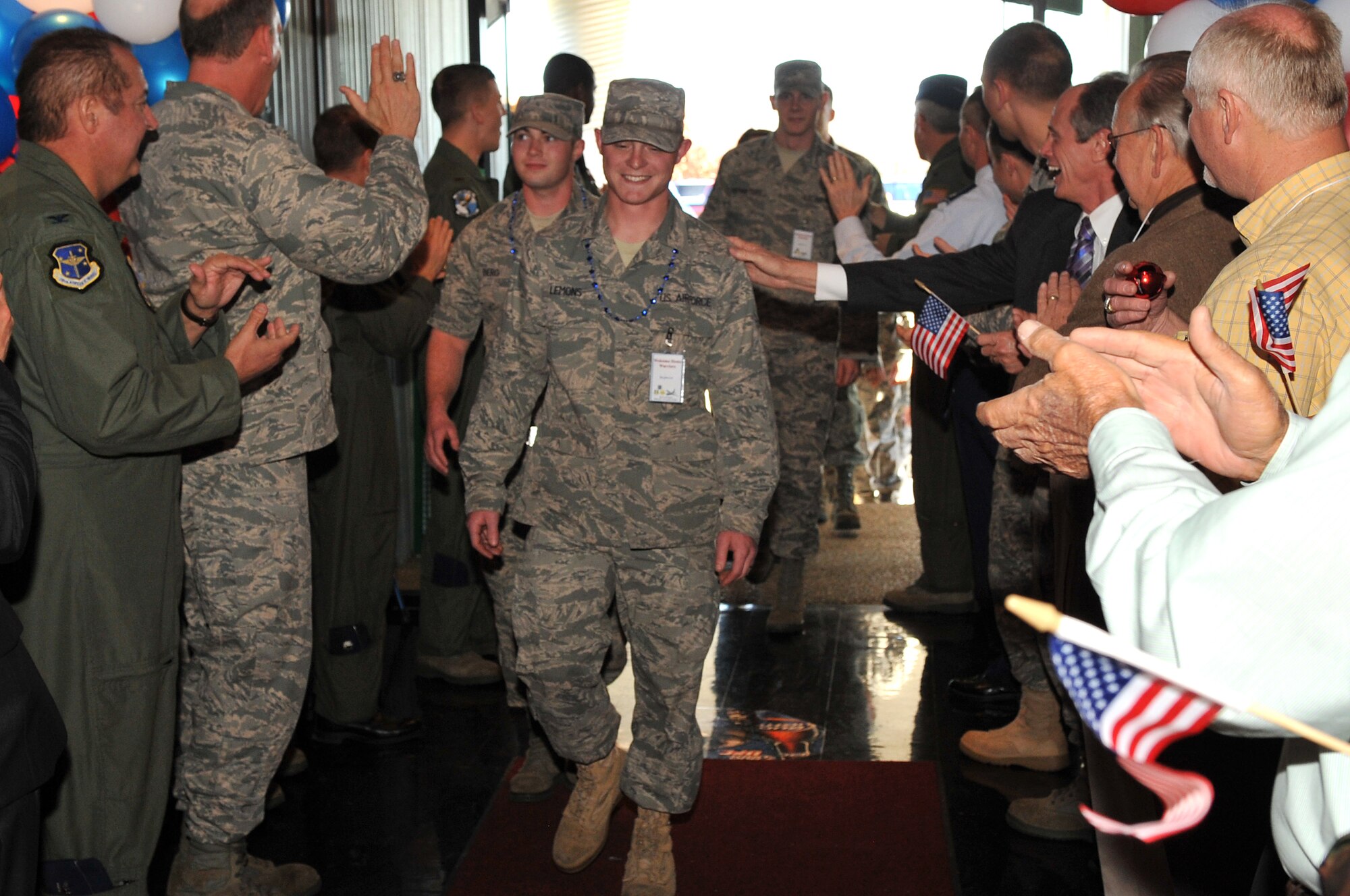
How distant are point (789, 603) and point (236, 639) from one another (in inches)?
105

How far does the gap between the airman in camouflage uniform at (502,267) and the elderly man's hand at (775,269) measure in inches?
24.3

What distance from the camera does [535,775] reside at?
137 inches

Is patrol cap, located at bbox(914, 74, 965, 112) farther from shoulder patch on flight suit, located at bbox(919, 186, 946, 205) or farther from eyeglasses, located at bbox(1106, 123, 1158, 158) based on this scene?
eyeglasses, located at bbox(1106, 123, 1158, 158)

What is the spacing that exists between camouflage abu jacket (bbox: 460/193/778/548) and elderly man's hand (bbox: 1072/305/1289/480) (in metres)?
1.50

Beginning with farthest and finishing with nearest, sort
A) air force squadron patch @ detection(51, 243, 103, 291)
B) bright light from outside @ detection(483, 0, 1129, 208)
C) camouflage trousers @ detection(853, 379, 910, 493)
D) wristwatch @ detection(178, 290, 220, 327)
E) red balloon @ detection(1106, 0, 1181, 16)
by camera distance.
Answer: bright light from outside @ detection(483, 0, 1129, 208) → camouflage trousers @ detection(853, 379, 910, 493) → red balloon @ detection(1106, 0, 1181, 16) → wristwatch @ detection(178, 290, 220, 327) → air force squadron patch @ detection(51, 243, 103, 291)

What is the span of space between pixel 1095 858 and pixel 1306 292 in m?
1.87

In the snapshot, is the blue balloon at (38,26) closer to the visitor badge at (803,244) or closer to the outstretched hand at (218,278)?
the outstretched hand at (218,278)

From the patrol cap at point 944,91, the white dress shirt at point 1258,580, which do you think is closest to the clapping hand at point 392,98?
the white dress shirt at point 1258,580

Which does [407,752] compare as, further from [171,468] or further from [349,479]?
[171,468]

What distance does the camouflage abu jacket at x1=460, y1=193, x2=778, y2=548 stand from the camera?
2863 millimetres

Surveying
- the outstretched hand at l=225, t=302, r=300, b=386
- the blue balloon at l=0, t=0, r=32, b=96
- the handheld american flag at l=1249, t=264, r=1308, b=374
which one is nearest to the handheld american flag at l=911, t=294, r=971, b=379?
the handheld american flag at l=1249, t=264, r=1308, b=374

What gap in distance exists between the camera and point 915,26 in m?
7.99

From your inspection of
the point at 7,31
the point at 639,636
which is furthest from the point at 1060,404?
the point at 7,31

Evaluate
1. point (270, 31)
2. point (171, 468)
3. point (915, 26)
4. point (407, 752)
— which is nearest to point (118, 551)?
point (171, 468)
